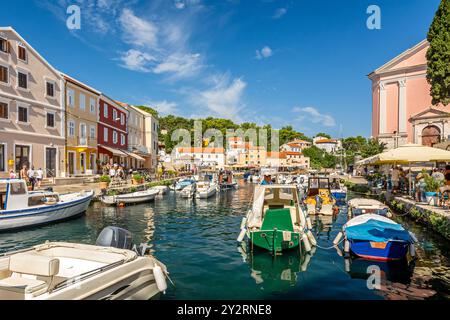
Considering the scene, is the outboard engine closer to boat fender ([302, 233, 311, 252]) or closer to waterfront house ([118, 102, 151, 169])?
boat fender ([302, 233, 311, 252])

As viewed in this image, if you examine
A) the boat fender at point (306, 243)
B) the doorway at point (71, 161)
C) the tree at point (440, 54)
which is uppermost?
the tree at point (440, 54)

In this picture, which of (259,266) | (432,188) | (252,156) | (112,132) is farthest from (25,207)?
(252,156)

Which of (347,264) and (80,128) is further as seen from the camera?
(80,128)

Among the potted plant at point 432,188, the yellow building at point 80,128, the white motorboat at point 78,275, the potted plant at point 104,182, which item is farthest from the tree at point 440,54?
the yellow building at point 80,128

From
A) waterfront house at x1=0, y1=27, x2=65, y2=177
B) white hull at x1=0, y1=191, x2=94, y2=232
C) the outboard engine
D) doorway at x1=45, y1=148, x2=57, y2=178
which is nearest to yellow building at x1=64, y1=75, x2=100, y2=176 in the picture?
waterfront house at x1=0, y1=27, x2=65, y2=177

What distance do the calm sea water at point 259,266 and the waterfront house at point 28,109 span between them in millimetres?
12445

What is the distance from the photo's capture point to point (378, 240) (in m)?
9.58

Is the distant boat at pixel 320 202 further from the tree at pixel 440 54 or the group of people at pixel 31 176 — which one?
the group of people at pixel 31 176

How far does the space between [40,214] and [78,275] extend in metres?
12.4

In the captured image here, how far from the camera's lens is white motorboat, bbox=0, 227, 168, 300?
194 inches

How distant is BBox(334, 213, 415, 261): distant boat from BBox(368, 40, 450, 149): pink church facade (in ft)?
106

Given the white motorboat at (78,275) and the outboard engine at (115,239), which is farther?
the outboard engine at (115,239)

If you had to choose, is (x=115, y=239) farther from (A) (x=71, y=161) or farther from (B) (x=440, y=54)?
(B) (x=440, y=54)

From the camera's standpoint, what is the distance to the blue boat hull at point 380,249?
9.37 meters
